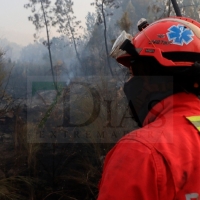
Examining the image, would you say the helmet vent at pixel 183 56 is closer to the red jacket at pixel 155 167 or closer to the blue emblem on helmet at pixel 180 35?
the blue emblem on helmet at pixel 180 35

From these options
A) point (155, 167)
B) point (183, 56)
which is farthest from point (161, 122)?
point (183, 56)

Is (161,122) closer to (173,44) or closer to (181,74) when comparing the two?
(181,74)

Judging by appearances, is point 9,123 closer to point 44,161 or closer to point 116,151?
point 44,161

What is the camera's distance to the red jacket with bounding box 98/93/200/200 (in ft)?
2.59

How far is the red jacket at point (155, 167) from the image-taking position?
79cm

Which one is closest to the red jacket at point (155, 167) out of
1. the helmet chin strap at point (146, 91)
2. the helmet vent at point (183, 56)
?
the helmet chin strap at point (146, 91)

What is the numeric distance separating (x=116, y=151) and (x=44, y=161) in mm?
4724

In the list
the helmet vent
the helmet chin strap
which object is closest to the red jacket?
the helmet chin strap

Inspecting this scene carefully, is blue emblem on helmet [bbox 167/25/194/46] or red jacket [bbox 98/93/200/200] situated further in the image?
blue emblem on helmet [bbox 167/25/194/46]

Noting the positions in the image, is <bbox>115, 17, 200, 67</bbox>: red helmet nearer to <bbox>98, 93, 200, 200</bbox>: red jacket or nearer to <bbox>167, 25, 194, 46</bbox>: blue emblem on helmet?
<bbox>167, 25, 194, 46</bbox>: blue emblem on helmet

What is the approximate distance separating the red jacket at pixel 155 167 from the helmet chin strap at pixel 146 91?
270mm

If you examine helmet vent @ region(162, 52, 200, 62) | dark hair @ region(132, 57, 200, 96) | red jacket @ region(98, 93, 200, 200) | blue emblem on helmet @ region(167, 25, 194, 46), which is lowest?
red jacket @ region(98, 93, 200, 200)

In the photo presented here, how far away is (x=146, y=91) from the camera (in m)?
1.28

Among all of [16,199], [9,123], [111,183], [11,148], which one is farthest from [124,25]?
[111,183]
